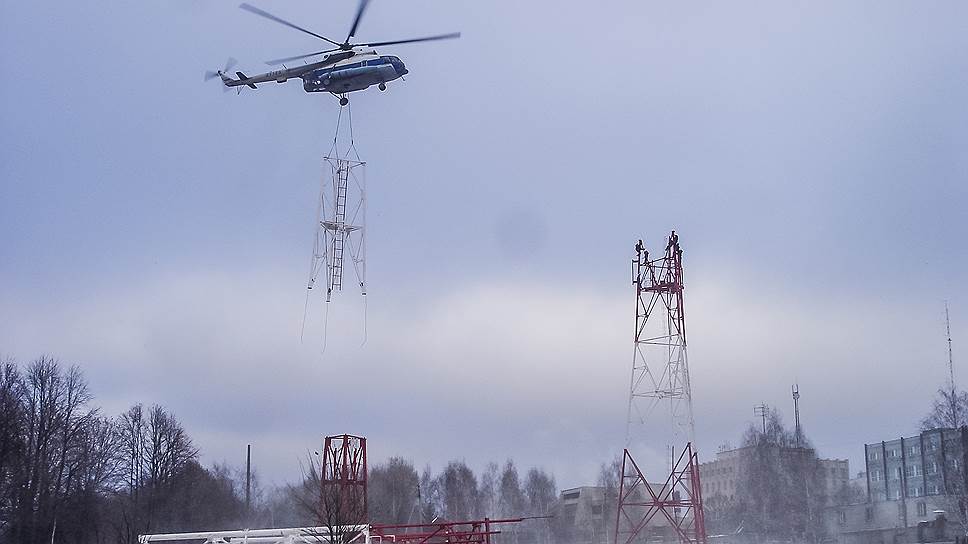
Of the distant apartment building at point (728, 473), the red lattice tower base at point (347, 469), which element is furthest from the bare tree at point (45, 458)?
the distant apartment building at point (728, 473)

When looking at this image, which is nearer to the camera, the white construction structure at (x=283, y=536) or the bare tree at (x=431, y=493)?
the white construction structure at (x=283, y=536)

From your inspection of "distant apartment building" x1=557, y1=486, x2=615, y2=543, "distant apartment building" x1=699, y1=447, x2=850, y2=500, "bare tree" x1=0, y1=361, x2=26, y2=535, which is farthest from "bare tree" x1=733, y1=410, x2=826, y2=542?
"bare tree" x1=0, y1=361, x2=26, y2=535

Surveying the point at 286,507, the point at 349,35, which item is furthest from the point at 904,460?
the point at 349,35

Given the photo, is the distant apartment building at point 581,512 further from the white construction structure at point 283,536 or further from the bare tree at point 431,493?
the white construction structure at point 283,536

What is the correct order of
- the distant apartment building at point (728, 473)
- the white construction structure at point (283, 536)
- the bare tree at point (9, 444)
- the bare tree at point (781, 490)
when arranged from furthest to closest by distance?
the distant apartment building at point (728, 473) < the bare tree at point (781, 490) < the bare tree at point (9, 444) < the white construction structure at point (283, 536)

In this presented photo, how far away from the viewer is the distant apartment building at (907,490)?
92.6 meters

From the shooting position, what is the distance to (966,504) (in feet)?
274

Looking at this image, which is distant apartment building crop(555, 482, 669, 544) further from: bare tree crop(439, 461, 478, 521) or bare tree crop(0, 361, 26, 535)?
bare tree crop(0, 361, 26, 535)

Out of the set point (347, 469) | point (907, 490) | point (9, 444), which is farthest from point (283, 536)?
point (907, 490)

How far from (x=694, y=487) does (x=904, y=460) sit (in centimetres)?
9056

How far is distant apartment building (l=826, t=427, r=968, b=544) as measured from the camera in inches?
3644

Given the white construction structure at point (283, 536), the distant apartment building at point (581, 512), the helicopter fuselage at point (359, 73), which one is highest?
the helicopter fuselage at point (359, 73)

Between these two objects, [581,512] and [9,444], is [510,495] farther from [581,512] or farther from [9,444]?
[9,444]

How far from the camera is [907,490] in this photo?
5034 inches
